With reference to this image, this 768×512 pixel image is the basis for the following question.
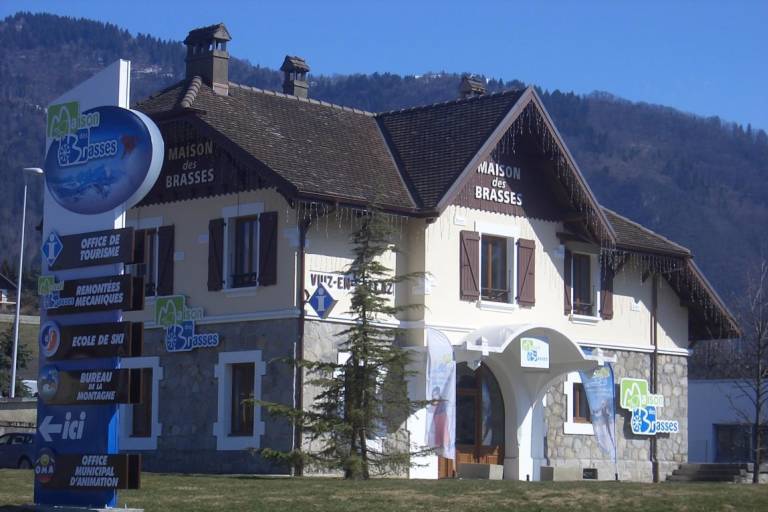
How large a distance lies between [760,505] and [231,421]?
1391 centimetres

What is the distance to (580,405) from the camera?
37.1 metres

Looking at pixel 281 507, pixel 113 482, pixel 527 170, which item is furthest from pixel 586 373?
pixel 113 482

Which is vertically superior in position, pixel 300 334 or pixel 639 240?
pixel 639 240

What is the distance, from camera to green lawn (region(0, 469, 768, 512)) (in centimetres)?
2095

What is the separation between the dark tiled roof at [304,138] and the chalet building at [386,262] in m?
0.07

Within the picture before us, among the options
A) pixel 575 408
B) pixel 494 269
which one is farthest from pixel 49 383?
pixel 575 408

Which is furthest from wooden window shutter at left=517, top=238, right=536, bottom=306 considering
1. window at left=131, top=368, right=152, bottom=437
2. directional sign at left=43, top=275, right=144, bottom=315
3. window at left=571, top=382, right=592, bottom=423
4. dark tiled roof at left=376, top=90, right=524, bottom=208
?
directional sign at left=43, top=275, right=144, bottom=315

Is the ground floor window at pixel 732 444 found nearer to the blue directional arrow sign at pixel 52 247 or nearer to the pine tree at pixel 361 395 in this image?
the pine tree at pixel 361 395

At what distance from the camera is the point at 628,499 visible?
2170 cm

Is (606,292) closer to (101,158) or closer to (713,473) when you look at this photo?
(713,473)

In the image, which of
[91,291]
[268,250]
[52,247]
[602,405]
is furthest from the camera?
[602,405]

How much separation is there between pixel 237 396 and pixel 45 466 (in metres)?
12.4

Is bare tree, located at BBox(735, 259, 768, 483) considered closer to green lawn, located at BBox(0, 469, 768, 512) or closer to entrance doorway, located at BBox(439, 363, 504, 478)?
entrance doorway, located at BBox(439, 363, 504, 478)

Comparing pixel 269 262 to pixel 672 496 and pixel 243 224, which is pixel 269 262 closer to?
pixel 243 224
